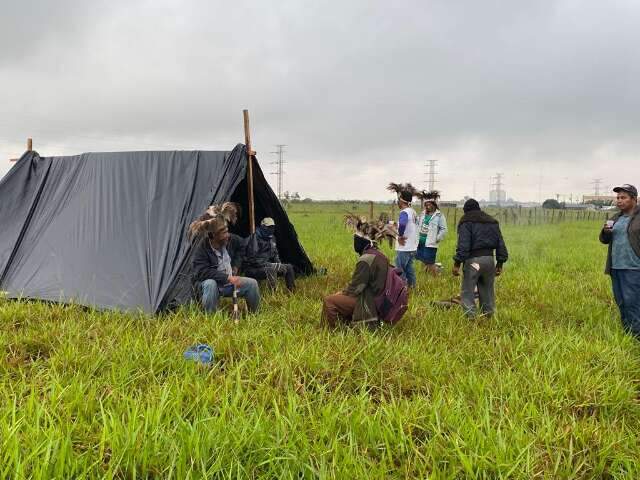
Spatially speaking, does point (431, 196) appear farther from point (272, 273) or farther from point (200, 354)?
point (200, 354)

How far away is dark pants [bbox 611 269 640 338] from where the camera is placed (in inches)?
165

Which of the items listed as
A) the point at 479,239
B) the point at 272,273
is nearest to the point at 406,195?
the point at 479,239

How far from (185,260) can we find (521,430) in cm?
369

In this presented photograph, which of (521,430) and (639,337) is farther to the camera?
(639,337)

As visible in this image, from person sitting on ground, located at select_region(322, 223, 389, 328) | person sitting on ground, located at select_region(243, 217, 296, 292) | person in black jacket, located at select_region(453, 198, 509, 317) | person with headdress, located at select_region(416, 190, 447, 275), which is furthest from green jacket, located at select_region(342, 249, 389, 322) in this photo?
person with headdress, located at select_region(416, 190, 447, 275)

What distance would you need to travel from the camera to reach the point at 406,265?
6.50 metres

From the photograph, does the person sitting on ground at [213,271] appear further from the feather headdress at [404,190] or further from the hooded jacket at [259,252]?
the feather headdress at [404,190]

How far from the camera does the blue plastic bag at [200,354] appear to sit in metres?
3.23

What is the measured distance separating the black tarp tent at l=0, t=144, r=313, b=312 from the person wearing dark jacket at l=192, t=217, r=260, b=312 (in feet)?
0.84

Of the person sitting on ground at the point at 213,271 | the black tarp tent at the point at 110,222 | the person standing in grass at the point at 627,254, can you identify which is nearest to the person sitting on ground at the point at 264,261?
the black tarp tent at the point at 110,222

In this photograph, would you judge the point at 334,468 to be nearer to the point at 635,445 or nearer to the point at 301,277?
the point at 635,445

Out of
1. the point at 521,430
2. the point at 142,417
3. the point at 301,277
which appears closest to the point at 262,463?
the point at 142,417

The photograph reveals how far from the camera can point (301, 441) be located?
7.39 feet

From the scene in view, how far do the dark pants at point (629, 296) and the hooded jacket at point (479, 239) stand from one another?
1.07 metres
